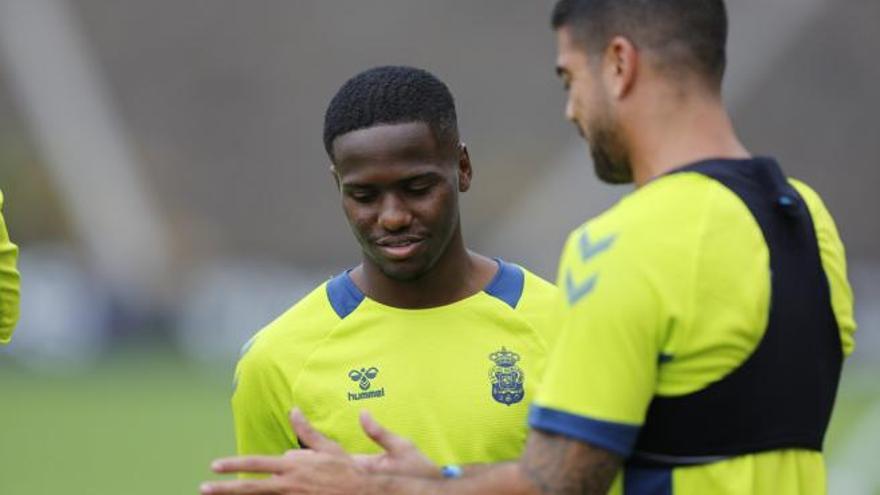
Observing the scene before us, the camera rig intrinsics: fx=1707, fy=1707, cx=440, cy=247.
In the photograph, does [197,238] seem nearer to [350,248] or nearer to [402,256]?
[350,248]

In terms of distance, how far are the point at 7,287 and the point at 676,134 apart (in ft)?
7.97

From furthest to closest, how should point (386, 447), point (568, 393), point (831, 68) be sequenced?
point (831, 68) → point (386, 447) → point (568, 393)

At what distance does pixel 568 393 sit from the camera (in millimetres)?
3680

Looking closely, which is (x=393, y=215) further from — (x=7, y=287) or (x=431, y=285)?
(x=7, y=287)

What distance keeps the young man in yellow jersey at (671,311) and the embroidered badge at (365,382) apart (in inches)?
29.9

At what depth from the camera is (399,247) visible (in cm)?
471

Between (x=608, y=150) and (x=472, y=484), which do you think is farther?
(x=608, y=150)

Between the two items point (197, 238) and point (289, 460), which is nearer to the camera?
point (289, 460)

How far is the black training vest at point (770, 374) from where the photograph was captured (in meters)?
3.76

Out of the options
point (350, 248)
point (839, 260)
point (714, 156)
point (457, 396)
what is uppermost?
point (714, 156)

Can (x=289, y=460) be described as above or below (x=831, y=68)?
above

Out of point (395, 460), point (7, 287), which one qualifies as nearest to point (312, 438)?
point (395, 460)

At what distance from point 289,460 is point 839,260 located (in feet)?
4.51

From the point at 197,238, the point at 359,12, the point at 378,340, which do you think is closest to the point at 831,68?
the point at 359,12
